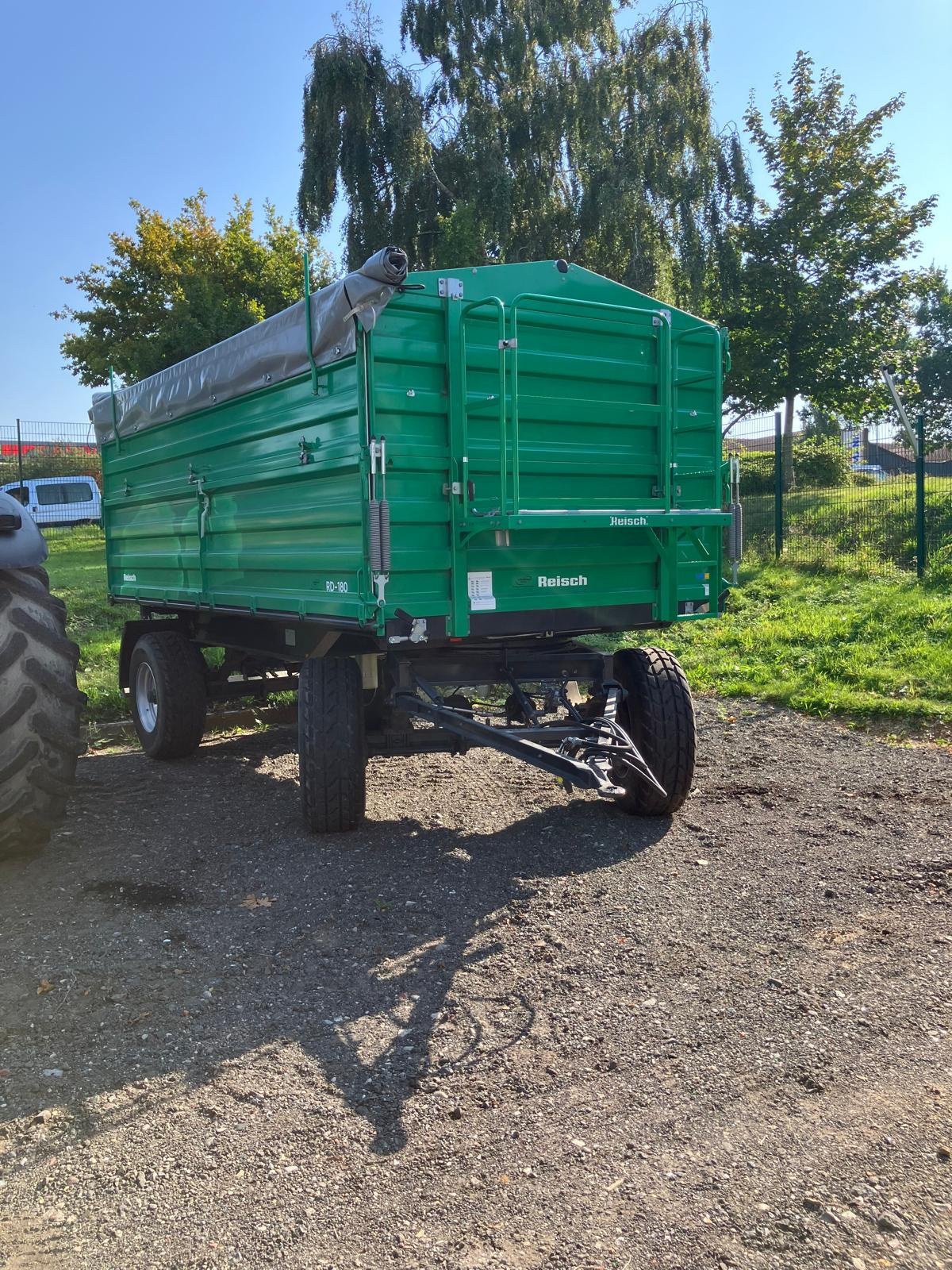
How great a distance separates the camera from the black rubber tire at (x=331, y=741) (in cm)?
488

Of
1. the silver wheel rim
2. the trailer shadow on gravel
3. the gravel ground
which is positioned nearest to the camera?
the gravel ground

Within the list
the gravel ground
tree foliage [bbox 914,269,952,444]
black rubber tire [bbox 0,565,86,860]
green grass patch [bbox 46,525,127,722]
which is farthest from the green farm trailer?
tree foliage [bbox 914,269,952,444]

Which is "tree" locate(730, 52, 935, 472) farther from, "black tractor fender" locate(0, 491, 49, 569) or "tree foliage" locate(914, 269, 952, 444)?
"tree foliage" locate(914, 269, 952, 444)

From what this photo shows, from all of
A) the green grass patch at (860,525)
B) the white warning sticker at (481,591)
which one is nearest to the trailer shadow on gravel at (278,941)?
the white warning sticker at (481,591)

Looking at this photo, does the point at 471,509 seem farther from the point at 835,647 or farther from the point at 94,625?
the point at 94,625

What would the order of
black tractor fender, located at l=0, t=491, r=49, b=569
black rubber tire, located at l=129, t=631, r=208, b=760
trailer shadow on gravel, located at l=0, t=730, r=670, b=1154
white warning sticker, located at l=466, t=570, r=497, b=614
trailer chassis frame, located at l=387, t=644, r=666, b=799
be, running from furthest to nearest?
black rubber tire, located at l=129, t=631, r=208, b=760
black tractor fender, located at l=0, t=491, r=49, b=569
white warning sticker, located at l=466, t=570, r=497, b=614
trailer chassis frame, located at l=387, t=644, r=666, b=799
trailer shadow on gravel, located at l=0, t=730, r=670, b=1154

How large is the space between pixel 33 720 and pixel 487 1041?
107 inches

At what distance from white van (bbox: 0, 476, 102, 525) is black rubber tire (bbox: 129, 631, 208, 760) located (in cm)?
1428

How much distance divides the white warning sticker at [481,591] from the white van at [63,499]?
1746 cm

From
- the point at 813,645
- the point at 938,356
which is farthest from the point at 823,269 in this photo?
the point at 938,356

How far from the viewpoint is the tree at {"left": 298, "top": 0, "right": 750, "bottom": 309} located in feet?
62.8

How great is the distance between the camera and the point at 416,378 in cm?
447

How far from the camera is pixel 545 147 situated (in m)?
19.4

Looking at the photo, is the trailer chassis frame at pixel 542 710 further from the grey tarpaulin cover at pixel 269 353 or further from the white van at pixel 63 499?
the white van at pixel 63 499
